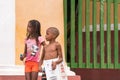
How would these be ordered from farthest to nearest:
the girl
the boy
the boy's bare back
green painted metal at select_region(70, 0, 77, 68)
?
green painted metal at select_region(70, 0, 77, 68) → the girl → the boy's bare back → the boy

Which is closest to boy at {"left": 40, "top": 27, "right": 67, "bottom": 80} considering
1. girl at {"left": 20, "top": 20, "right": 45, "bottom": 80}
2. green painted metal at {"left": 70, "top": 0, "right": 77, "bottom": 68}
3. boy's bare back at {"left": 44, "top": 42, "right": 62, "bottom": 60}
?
boy's bare back at {"left": 44, "top": 42, "right": 62, "bottom": 60}

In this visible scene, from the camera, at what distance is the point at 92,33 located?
9.85 m

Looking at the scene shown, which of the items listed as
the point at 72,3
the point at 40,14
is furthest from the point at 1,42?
the point at 72,3

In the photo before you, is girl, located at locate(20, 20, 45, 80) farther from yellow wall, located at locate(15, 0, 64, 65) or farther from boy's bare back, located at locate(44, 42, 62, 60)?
yellow wall, located at locate(15, 0, 64, 65)

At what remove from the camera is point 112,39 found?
32.7ft

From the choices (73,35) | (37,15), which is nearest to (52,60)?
(37,15)

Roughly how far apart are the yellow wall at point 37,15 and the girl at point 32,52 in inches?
54.2

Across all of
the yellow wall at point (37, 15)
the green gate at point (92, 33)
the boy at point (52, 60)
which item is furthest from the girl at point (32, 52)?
the green gate at point (92, 33)

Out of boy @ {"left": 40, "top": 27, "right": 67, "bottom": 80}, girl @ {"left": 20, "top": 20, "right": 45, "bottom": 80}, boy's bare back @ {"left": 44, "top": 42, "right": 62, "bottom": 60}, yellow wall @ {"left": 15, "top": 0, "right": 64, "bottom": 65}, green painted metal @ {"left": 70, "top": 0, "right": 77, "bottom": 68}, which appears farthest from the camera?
green painted metal @ {"left": 70, "top": 0, "right": 77, "bottom": 68}

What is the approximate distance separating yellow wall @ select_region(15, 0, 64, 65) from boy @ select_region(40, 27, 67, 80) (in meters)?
1.65

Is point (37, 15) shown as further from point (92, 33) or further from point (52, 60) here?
point (52, 60)

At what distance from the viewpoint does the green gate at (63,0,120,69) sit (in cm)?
970

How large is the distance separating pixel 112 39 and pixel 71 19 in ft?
3.32

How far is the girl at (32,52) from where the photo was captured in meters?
7.02
